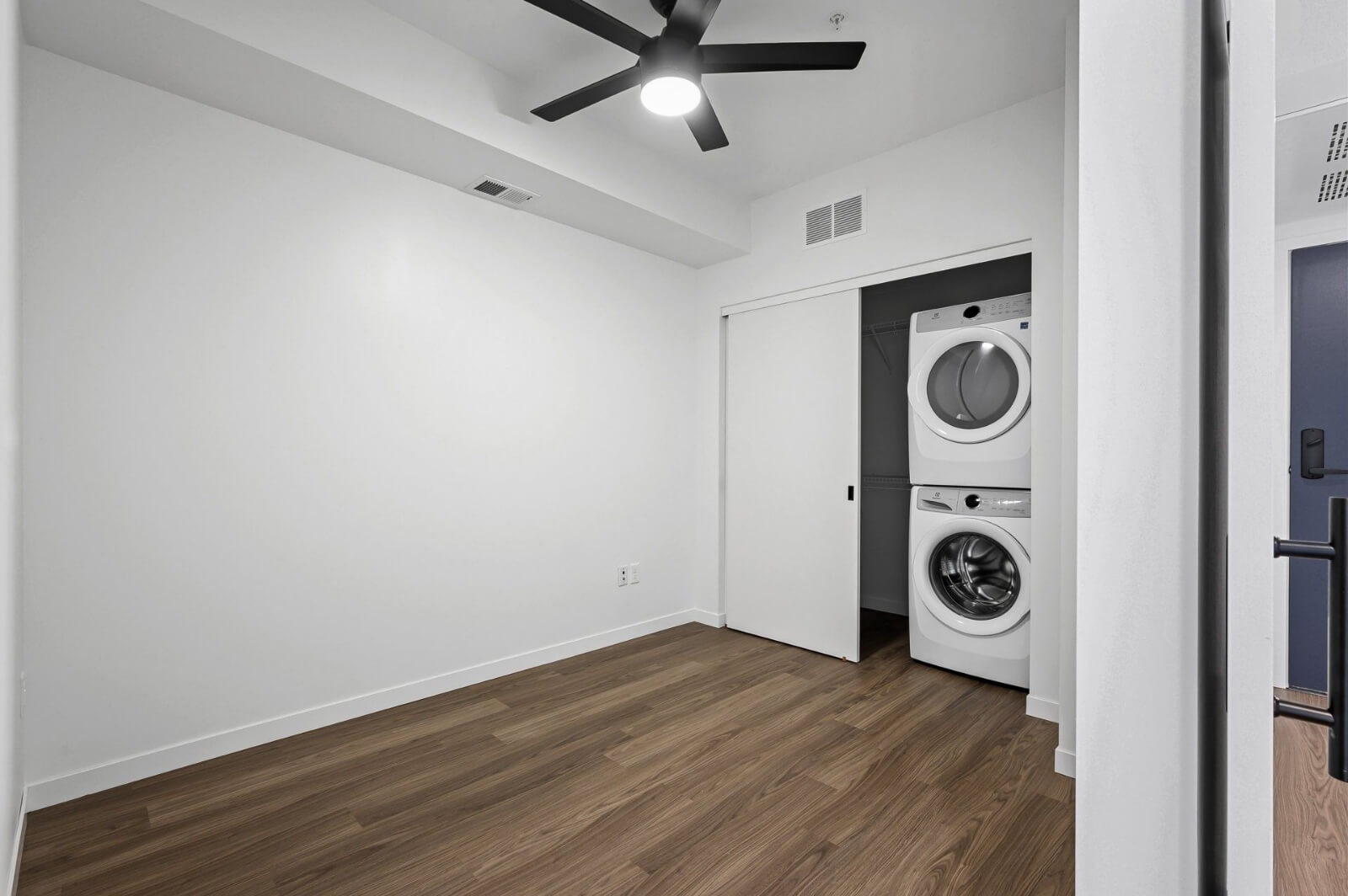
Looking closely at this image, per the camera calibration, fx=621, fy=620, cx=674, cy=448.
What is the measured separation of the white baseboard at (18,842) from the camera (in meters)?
1.55

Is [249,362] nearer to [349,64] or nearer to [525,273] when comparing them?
[349,64]

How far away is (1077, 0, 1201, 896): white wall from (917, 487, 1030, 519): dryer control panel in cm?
265

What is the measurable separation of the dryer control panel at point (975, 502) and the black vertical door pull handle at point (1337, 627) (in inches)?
104

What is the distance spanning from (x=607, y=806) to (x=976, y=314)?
2731 millimetres

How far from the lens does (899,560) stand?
4434mm

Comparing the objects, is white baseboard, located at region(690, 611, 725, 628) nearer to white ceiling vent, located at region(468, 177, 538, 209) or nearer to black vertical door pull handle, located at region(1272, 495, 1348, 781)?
white ceiling vent, located at region(468, 177, 538, 209)

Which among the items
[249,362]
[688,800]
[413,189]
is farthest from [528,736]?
[413,189]

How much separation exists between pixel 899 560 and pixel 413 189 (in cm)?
379

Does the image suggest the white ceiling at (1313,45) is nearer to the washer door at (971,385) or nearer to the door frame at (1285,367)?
the door frame at (1285,367)

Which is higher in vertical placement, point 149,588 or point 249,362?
point 249,362

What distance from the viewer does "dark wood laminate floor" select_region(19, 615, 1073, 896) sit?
1.64m

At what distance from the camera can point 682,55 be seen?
2.06m

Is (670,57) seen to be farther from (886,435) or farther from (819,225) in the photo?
(886,435)

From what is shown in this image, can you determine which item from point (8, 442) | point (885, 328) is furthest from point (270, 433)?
point (885, 328)
